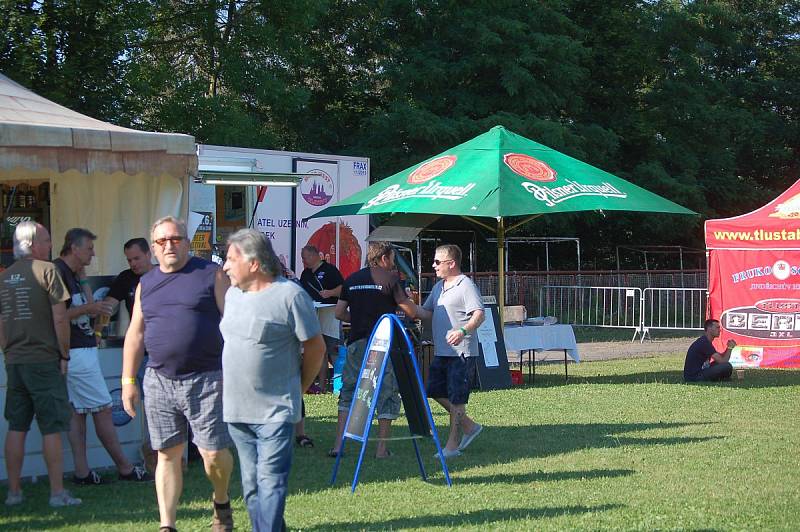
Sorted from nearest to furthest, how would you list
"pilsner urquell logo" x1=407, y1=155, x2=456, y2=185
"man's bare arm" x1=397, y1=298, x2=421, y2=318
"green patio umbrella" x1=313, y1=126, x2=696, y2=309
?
"man's bare arm" x1=397, y1=298, x2=421, y2=318 < "green patio umbrella" x1=313, y1=126, x2=696, y2=309 < "pilsner urquell logo" x1=407, y1=155, x2=456, y2=185

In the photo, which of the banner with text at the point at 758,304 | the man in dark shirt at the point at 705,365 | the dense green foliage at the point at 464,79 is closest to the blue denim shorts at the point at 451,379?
the man in dark shirt at the point at 705,365

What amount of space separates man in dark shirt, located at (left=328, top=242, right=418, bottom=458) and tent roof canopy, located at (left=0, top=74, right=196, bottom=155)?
1771mm

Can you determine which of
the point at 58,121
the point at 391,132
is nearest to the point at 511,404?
the point at 58,121

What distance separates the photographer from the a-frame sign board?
24.1 ft

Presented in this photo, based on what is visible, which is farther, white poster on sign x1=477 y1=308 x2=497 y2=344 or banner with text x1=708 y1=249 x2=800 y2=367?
banner with text x1=708 y1=249 x2=800 y2=367

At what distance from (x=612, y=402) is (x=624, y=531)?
608 cm

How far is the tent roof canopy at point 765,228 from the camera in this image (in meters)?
15.7

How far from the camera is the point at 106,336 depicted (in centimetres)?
793

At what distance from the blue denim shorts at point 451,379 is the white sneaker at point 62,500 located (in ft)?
10.0

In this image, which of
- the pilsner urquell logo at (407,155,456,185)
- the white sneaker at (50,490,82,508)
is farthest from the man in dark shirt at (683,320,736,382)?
the white sneaker at (50,490,82,508)

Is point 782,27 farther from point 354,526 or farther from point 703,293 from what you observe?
point 354,526

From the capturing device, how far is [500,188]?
12.1 m

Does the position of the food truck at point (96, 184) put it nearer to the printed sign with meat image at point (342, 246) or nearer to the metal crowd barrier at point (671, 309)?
the printed sign with meat image at point (342, 246)

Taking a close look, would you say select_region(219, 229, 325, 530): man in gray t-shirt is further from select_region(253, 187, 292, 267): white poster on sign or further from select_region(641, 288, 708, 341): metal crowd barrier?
select_region(641, 288, 708, 341): metal crowd barrier
